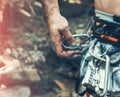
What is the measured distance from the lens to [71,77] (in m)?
2.33

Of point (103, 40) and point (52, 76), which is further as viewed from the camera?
point (52, 76)

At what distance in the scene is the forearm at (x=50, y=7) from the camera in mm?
2273

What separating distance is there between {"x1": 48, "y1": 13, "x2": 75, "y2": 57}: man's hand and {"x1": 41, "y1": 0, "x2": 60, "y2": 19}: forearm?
0.02 metres

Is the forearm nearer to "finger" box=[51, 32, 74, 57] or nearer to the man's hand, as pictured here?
the man's hand

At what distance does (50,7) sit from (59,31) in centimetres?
Answer: 17

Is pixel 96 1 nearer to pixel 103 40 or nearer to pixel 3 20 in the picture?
pixel 103 40

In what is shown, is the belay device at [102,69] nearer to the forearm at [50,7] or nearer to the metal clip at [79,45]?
the metal clip at [79,45]

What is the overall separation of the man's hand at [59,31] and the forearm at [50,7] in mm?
20

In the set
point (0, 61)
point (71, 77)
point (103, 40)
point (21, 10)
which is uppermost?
point (21, 10)

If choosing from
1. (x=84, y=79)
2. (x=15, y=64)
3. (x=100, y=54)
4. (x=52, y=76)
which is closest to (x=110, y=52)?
(x=100, y=54)

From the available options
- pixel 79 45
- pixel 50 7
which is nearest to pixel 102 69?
pixel 79 45

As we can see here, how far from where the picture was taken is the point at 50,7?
2.28m

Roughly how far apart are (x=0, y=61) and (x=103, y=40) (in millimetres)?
724

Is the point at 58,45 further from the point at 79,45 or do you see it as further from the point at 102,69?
the point at 102,69
